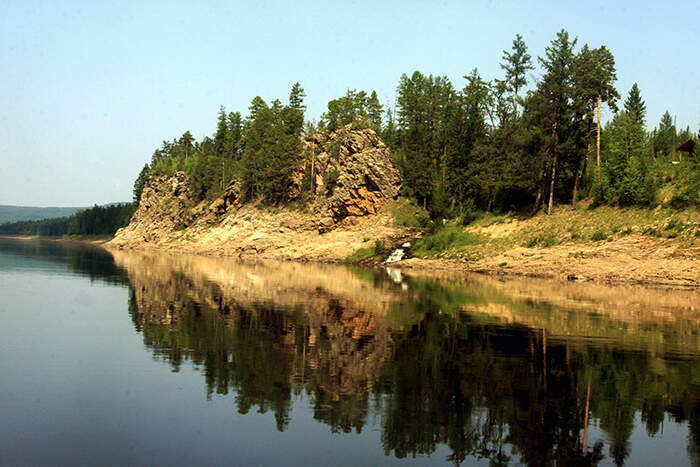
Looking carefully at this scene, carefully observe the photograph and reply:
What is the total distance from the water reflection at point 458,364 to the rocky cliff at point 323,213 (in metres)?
47.4

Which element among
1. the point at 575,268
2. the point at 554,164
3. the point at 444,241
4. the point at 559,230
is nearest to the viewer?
the point at 575,268

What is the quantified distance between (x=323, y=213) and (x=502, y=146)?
1136 inches

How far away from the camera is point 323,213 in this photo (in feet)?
279

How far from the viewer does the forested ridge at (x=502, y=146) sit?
5675cm

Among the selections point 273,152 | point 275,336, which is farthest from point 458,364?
point 273,152

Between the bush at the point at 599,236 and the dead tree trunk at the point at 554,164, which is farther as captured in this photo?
the dead tree trunk at the point at 554,164

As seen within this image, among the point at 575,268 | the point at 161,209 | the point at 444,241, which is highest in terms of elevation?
the point at 161,209

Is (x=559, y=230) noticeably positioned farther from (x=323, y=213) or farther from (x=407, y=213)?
(x=323, y=213)

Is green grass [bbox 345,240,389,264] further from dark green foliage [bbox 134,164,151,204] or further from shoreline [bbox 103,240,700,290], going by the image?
dark green foliage [bbox 134,164,151,204]

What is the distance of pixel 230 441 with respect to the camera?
30.7ft

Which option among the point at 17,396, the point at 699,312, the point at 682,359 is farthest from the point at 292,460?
the point at 699,312

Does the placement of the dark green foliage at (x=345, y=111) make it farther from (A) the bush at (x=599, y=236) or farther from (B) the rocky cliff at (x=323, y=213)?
(A) the bush at (x=599, y=236)

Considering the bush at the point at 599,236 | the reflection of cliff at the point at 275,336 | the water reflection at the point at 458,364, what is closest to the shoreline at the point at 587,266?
the bush at the point at 599,236

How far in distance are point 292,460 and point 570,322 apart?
17.4 meters
